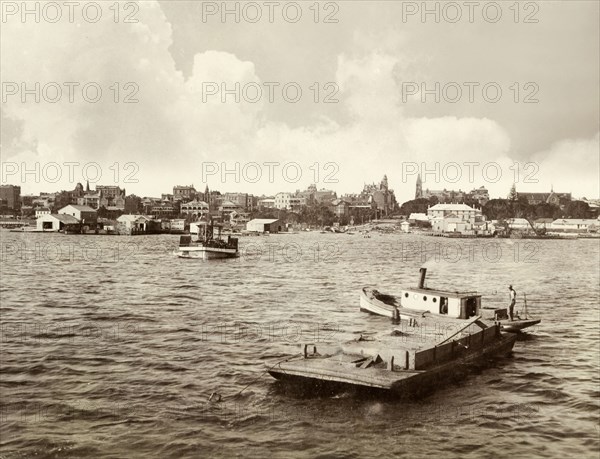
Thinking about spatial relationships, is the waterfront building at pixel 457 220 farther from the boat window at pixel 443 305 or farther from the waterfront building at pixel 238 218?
the boat window at pixel 443 305

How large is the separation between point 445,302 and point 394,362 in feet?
28.2

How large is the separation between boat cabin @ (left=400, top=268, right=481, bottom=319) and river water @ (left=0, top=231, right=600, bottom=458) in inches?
94.8

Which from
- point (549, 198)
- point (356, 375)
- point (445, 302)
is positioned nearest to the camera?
point (356, 375)

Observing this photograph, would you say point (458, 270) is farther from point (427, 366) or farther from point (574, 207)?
point (574, 207)

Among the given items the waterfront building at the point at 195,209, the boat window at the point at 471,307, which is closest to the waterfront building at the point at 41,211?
the waterfront building at the point at 195,209

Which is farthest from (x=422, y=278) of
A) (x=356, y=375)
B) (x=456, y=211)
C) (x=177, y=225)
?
(x=456, y=211)

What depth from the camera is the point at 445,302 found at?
24.8 meters

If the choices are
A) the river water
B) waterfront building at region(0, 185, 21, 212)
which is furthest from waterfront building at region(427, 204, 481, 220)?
the river water

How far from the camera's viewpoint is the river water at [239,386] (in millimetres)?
13945

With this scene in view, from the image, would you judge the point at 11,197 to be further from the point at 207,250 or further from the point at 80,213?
the point at 207,250

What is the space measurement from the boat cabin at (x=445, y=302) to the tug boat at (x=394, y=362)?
2.70 m

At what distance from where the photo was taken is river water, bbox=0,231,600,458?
45.8 ft

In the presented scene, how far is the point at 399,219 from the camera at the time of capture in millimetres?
184500

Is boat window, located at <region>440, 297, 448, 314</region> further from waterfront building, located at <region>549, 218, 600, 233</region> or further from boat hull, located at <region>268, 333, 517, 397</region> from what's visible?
waterfront building, located at <region>549, 218, 600, 233</region>
